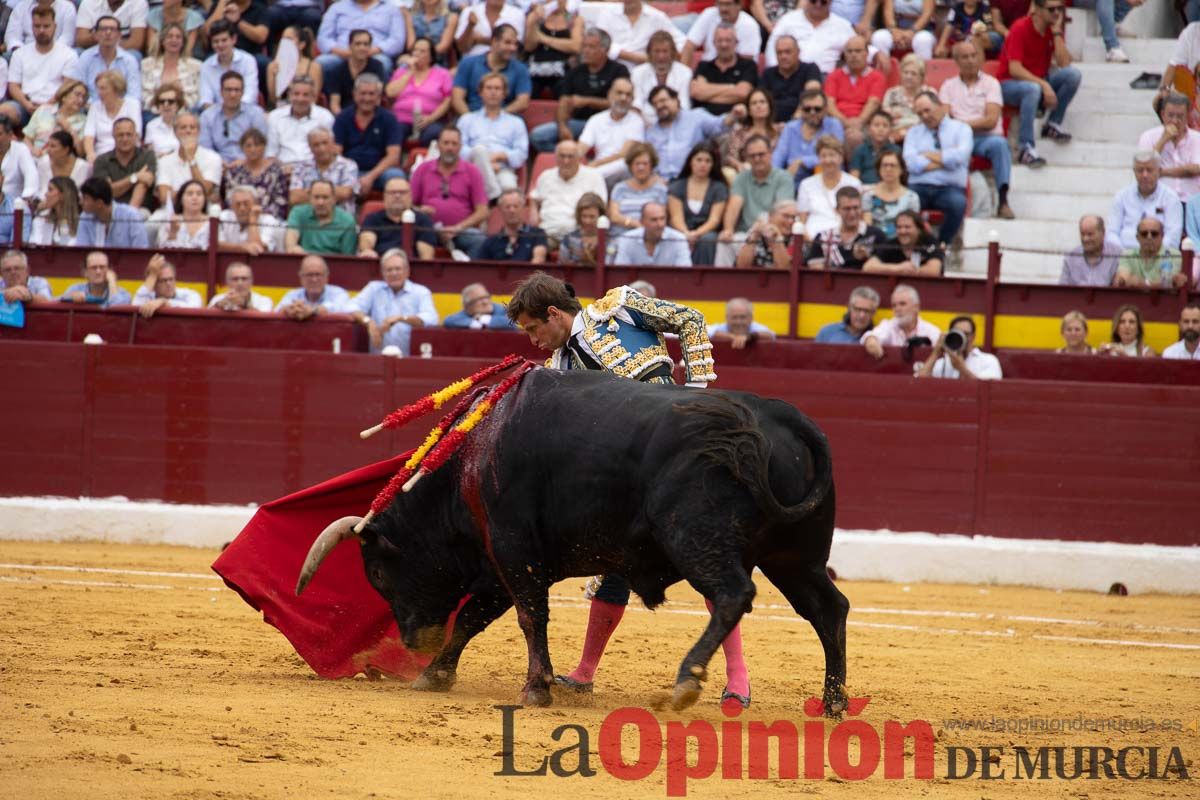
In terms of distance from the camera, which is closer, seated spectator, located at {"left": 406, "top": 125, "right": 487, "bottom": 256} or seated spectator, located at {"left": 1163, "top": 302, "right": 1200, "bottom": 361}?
seated spectator, located at {"left": 1163, "top": 302, "right": 1200, "bottom": 361}

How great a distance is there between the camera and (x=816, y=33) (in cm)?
1178

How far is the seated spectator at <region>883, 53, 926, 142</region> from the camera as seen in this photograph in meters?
10.9

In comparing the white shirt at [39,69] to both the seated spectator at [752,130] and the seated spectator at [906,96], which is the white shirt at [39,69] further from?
the seated spectator at [906,96]

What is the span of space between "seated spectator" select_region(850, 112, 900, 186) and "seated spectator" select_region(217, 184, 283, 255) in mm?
3863

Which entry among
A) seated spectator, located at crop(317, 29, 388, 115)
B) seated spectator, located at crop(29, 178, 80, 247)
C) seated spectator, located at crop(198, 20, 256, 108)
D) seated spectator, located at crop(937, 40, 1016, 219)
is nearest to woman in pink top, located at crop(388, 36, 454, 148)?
seated spectator, located at crop(317, 29, 388, 115)

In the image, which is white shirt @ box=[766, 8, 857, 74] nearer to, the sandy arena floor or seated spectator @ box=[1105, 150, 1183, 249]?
seated spectator @ box=[1105, 150, 1183, 249]

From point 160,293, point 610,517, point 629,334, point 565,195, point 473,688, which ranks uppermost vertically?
point 565,195

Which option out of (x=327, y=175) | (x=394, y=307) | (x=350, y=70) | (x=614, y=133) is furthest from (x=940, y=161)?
(x=350, y=70)

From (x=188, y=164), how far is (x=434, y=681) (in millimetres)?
6973

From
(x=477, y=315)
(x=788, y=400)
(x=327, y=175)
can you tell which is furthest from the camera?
(x=327, y=175)

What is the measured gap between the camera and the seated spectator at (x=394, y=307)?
986 cm

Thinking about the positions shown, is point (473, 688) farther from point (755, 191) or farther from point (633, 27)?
point (633, 27)

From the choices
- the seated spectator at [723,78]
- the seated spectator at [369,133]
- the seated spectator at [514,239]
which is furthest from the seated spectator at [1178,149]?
the seated spectator at [369,133]

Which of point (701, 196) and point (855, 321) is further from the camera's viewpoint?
point (701, 196)
